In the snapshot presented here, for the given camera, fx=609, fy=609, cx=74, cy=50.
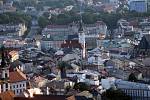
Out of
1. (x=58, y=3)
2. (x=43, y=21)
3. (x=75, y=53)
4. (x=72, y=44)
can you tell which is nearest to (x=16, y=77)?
(x=75, y=53)

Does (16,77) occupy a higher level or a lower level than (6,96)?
lower

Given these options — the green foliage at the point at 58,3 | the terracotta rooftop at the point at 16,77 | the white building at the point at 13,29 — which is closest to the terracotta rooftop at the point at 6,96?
the terracotta rooftop at the point at 16,77

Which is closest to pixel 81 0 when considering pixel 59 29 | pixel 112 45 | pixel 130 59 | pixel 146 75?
pixel 59 29

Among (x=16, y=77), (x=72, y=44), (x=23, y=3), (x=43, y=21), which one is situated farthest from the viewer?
(x=23, y=3)

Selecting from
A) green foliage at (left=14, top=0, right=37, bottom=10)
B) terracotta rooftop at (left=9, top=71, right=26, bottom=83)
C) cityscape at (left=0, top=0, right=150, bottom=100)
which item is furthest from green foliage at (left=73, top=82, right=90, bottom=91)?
green foliage at (left=14, top=0, right=37, bottom=10)

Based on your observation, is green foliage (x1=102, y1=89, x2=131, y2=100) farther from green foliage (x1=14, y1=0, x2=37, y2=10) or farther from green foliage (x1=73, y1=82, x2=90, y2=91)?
green foliage (x1=14, y1=0, x2=37, y2=10)

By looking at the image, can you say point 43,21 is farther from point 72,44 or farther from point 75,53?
point 75,53

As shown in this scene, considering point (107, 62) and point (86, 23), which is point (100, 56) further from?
point (86, 23)

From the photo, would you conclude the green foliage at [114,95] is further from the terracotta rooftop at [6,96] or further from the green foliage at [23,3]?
the green foliage at [23,3]
